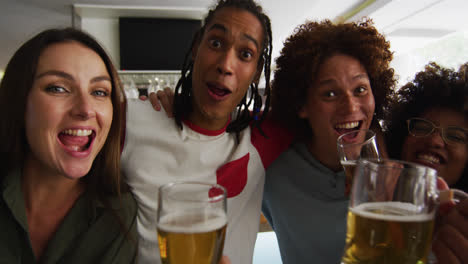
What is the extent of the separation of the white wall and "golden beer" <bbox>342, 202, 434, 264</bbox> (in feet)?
14.0

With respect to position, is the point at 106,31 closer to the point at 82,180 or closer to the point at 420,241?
the point at 82,180

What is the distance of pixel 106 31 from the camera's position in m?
4.20

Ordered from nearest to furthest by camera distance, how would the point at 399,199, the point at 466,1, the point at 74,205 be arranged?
the point at 399,199 < the point at 74,205 < the point at 466,1

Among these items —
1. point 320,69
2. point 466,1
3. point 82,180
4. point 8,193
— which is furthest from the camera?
point 466,1

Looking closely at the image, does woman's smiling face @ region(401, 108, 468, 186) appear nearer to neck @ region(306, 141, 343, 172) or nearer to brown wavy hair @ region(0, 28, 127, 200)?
neck @ region(306, 141, 343, 172)

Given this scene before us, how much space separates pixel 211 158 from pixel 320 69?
696 millimetres

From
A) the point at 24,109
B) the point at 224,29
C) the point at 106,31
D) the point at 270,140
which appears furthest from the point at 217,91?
the point at 106,31

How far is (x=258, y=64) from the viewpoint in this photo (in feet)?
5.03

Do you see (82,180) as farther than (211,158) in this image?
No

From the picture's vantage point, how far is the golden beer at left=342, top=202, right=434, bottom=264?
1.80 ft

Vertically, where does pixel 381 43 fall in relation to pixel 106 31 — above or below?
below

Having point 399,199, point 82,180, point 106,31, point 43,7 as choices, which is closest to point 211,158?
point 82,180

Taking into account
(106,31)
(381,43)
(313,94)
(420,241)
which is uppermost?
(106,31)

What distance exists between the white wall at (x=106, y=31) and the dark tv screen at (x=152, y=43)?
0.16 m
